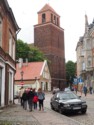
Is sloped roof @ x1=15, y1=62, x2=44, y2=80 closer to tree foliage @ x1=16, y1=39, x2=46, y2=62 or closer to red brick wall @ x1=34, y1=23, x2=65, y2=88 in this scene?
tree foliage @ x1=16, y1=39, x2=46, y2=62

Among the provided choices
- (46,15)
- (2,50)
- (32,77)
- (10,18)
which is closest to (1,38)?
(2,50)

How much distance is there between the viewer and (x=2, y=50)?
892 inches

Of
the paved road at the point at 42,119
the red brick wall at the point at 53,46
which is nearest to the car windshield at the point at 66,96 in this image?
the paved road at the point at 42,119

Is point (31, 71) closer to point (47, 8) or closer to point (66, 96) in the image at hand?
point (47, 8)

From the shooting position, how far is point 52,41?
95.7m

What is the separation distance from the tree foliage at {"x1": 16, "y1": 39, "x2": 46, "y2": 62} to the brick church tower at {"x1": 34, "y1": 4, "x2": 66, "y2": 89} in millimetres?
10307

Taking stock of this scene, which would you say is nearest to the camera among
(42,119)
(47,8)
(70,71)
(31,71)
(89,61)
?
(42,119)

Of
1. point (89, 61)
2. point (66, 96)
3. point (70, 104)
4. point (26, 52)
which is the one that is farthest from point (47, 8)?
point (70, 104)

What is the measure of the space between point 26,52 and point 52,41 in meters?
19.8

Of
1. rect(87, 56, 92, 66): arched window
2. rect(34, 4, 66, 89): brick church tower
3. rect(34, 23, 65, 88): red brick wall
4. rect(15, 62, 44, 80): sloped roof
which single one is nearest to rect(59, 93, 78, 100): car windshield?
rect(87, 56, 92, 66): arched window

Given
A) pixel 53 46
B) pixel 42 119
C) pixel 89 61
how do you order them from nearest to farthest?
pixel 42 119, pixel 89 61, pixel 53 46

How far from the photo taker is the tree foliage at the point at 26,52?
75963mm

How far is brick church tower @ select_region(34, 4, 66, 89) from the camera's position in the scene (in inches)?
3718

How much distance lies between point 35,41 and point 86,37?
35.0 m
